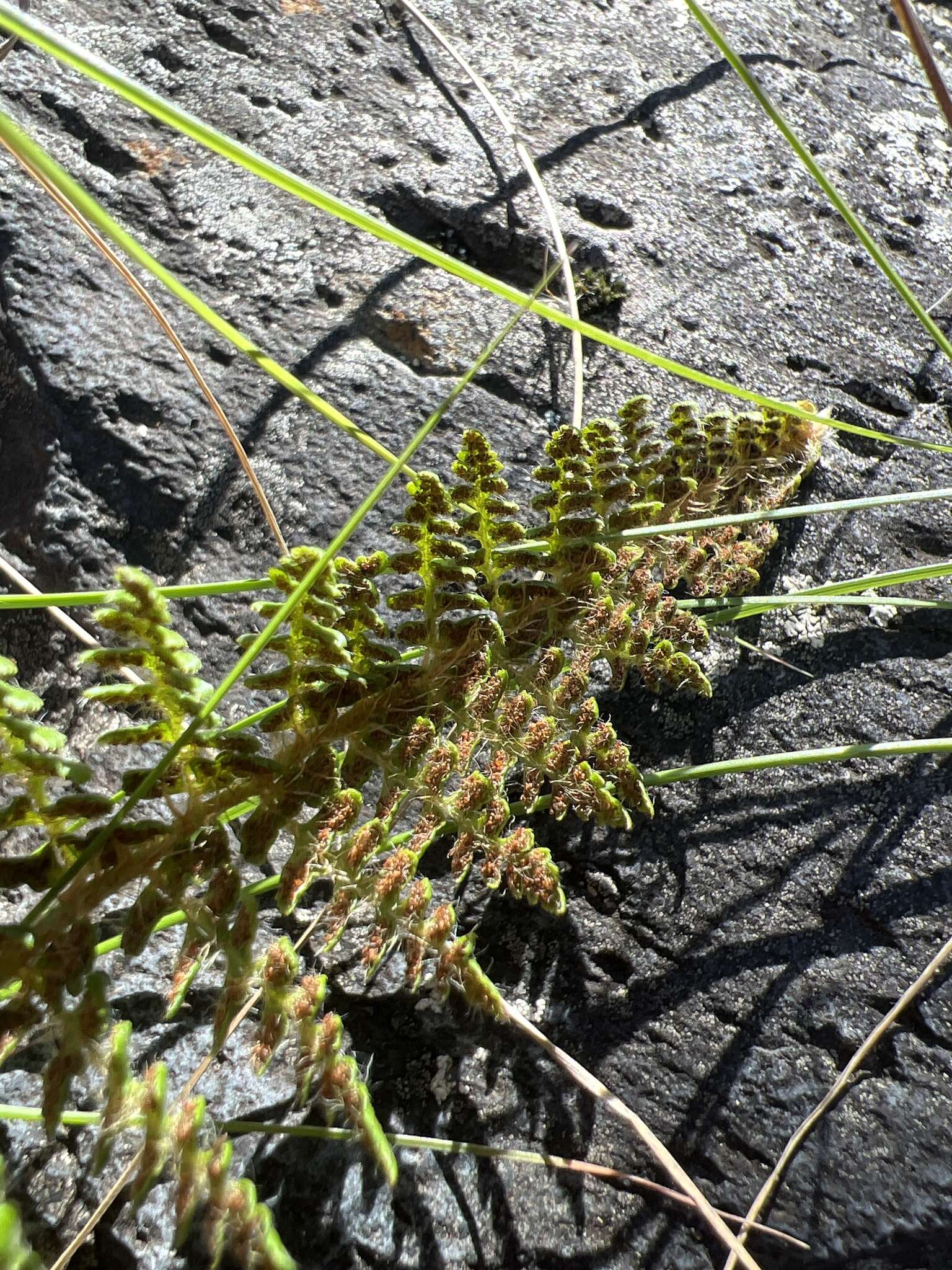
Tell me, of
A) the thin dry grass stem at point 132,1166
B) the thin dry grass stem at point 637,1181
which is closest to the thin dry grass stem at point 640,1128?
the thin dry grass stem at point 637,1181

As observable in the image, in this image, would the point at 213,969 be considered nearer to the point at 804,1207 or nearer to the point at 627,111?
the point at 804,1207

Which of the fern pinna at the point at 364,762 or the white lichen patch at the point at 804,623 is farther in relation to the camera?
the white lichen patch at the point at 804,623

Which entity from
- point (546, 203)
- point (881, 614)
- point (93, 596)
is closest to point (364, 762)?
Result: point (93, 596)

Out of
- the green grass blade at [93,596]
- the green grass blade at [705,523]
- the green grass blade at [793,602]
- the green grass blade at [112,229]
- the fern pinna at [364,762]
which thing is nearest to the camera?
the green grass blade at [112,229]

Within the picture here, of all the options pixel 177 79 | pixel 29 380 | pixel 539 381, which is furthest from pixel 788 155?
pixel 29 380

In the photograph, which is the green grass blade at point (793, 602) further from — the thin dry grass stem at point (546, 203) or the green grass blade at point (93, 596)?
Answer: the green grass blade at point (93, 596)

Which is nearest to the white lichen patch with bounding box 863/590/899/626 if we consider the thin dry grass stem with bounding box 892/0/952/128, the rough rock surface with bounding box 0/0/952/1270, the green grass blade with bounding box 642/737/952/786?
the rough rock surface with bounding box 0/0/952/1270

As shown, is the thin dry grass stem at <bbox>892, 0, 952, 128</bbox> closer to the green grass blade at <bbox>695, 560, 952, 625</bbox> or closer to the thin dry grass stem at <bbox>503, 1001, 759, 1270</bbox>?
the green grass blade at <bbox>695, 560, 952, 625</bbox>
